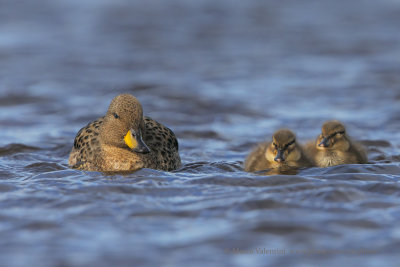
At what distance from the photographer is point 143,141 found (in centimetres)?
719

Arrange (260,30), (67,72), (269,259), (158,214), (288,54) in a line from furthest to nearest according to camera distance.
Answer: (260,30) < (288,54) < (67,72) < (158,214) < (269,259)

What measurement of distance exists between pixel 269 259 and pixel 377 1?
607 inches

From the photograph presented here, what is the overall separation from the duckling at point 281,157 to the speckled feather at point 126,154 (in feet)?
2.74

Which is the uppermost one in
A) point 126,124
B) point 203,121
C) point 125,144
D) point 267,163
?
point 203,121

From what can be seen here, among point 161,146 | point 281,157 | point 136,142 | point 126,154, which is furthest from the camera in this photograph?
point 161,146

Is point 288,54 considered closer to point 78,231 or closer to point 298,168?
point 298,168

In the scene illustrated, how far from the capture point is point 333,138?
770cm

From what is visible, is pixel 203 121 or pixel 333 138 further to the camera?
pixel 203 121

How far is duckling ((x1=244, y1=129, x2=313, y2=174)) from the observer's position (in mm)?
7305

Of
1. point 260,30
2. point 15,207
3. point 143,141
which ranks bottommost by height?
point 15,207

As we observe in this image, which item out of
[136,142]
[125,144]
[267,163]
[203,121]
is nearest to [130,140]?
[136,142]

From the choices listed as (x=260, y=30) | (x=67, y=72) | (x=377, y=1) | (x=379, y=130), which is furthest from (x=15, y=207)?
(x=377, y=1)

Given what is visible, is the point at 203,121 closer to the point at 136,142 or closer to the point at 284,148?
the point at 284,148

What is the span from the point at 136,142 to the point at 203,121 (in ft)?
10.8
